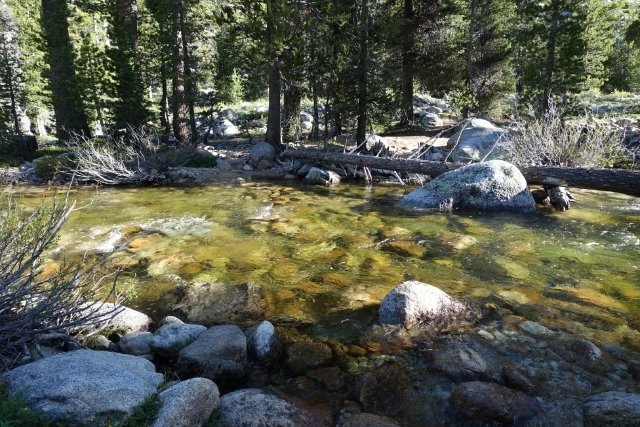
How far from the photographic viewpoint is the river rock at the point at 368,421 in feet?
9.82

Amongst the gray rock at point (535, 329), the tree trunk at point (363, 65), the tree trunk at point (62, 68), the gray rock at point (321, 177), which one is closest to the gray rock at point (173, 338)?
the gray rock at point (535, 329)

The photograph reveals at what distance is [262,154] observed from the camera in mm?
14859

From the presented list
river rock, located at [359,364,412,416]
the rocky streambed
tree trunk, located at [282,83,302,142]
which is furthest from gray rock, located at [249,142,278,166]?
river rock, located at [359,364,412,416]

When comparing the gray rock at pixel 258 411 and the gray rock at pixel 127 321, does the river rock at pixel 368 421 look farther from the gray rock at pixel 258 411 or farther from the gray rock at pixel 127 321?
the gray rock at pixel 127 321

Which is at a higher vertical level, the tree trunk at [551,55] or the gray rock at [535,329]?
the tree trunk at [551,55]

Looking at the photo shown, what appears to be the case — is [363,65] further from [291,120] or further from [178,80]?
[178,80]

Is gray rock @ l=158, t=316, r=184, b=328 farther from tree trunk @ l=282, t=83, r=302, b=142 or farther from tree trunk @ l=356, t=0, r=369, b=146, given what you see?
tree trunk @ l=282, t=83, r=302, b=142

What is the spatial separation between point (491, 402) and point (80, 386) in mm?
2749

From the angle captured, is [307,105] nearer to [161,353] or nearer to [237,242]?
[237,242]

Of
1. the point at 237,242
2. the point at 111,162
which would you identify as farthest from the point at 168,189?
the point at 237,242

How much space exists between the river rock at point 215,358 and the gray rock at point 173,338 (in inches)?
6.8

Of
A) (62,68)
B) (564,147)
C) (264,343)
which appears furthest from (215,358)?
(62,68)

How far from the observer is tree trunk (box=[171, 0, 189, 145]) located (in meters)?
15.9

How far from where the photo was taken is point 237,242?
7.06 meters
